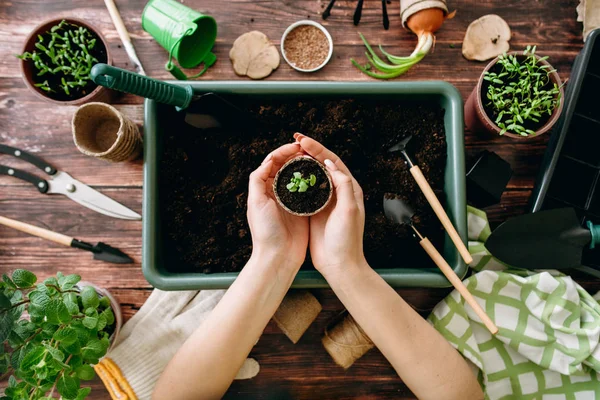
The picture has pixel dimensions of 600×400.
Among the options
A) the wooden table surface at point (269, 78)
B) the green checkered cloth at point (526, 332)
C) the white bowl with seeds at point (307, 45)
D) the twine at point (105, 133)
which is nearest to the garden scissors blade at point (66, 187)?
the wooden table surface at point (269, 78)

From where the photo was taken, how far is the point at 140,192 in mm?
1102

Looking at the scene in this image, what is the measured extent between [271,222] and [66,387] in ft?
1.56

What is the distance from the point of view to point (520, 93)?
96 cm

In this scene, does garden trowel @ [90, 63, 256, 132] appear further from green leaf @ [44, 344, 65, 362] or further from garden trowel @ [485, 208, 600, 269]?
garden trowel @ [485, 208, 600, 269]

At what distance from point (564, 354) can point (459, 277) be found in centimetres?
37

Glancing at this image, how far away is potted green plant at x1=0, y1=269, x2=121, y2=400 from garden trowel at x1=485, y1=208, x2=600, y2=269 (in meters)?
0.89

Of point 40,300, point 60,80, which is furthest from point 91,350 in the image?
point 60,80

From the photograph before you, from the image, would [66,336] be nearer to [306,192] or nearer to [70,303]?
[70,303]

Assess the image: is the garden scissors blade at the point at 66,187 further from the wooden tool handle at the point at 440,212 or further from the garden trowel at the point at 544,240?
the garden trowel at the point at 544,240

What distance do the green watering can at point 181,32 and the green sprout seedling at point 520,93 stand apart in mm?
663

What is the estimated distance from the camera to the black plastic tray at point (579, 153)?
3.20ft

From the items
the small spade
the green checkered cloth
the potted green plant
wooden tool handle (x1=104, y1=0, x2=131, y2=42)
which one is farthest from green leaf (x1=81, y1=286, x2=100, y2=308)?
the green checkered cloth

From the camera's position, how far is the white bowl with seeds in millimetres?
1100

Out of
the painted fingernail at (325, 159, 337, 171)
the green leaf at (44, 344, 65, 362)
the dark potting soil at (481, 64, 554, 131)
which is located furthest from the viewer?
the dark potting soil at (481, 64, 554, 131)
